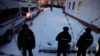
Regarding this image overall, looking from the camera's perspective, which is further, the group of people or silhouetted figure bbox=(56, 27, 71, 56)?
silhouetted figure bbox=(56, 27, 71, 56)

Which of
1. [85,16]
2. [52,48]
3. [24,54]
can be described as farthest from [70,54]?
[85,16]

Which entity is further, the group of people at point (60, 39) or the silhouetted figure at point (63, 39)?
the silhouetted figure at point (63, 39)

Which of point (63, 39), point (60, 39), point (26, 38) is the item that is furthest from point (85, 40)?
point (26, 38)

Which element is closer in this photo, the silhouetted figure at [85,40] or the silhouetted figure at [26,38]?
the silhouetted figure at [26,38]

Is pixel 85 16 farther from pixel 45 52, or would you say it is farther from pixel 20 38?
pixel 20 38

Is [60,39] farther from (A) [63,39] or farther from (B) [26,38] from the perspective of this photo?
(B) [26,38]

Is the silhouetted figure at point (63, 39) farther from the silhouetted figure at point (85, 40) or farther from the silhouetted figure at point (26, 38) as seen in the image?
the silhouetted figure at point (26, 38)

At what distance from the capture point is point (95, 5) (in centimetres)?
1457

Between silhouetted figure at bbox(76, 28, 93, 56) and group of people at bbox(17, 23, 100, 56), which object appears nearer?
group of people at bbox(17, 23, 100, 56)

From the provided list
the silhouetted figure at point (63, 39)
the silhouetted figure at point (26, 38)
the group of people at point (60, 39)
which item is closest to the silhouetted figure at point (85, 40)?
the group of people at point (60, 39)

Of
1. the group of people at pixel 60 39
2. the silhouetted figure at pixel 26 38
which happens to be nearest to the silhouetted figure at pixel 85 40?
the group of people at pixel 60 39

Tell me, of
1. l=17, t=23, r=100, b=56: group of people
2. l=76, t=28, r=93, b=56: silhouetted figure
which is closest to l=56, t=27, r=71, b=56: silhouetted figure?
l=17, t=23, r=100, b=56: group of people

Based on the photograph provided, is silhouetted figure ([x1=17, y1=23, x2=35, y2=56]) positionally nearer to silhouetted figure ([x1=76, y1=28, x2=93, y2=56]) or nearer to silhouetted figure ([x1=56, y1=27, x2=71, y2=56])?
silhouetted figure ([x1=56, y1=27, x2=71, y2=56])

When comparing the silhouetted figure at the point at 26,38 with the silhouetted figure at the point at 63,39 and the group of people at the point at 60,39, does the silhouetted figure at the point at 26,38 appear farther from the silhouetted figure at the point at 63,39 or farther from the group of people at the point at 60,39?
the silhouetted figure at the point at 63,39
